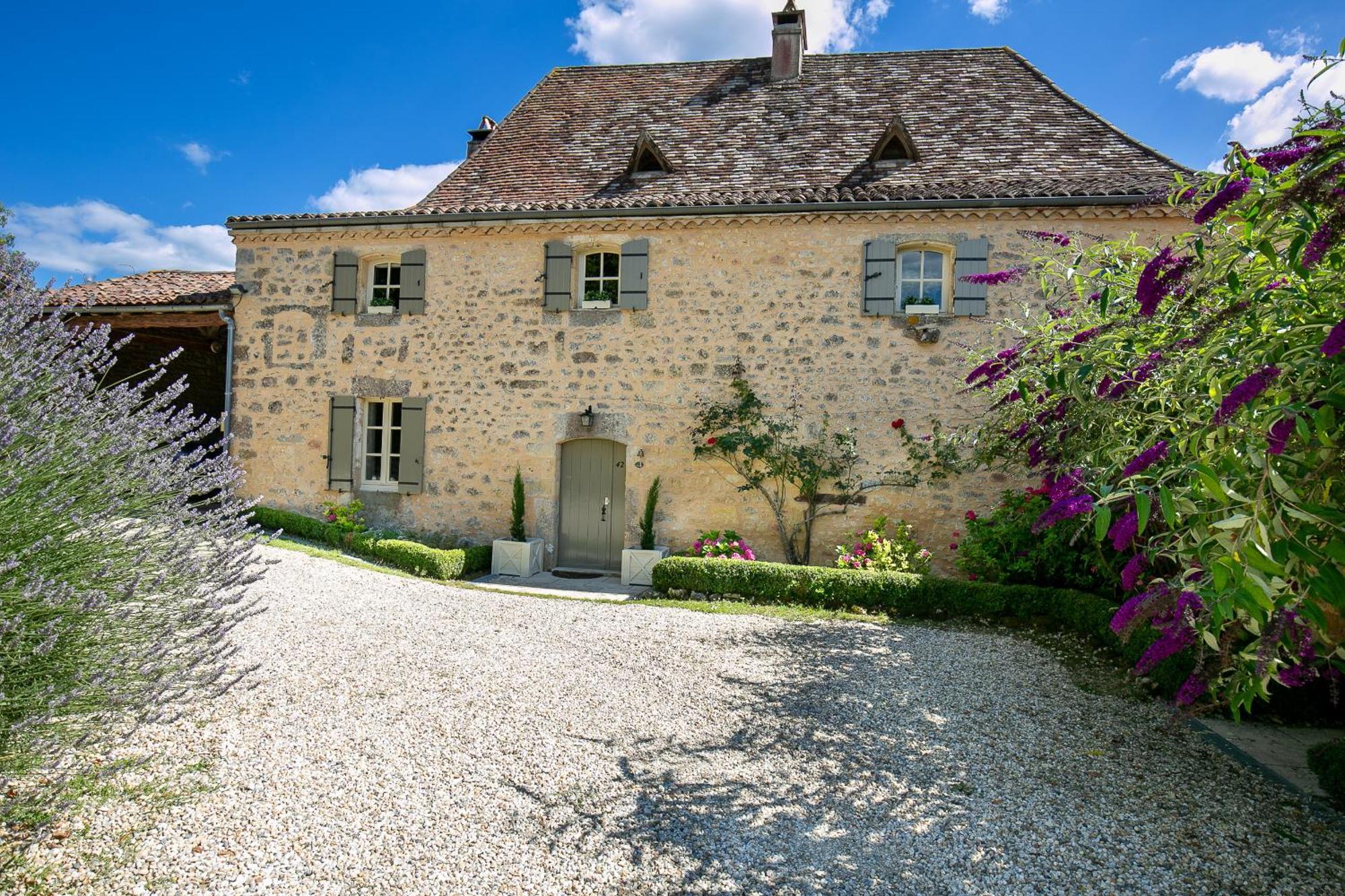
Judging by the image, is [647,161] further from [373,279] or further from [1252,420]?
[1252,420]

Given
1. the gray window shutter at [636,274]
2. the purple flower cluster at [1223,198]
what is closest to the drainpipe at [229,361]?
the gray window shutter at [636,274]

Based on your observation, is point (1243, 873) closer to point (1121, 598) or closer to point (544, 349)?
point (1121, 598)

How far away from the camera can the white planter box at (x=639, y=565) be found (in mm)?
8398

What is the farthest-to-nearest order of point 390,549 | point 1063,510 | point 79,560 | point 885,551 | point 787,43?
1. point 787,43
2. point 390,549
3. point 885,551
4. point 1063,510
5. point 79,560

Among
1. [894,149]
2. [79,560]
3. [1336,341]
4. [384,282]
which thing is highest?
[894,149]

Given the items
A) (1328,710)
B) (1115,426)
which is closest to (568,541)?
(1115,426)

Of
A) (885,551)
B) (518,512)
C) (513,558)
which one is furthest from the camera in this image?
(518,512)

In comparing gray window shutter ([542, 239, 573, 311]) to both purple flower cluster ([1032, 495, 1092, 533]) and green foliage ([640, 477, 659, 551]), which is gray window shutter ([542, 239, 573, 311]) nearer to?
green foliage ([640, 477, 659, 551])

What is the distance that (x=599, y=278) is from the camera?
30.5 feet

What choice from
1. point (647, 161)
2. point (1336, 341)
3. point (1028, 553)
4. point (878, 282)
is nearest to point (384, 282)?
point (647, 161)

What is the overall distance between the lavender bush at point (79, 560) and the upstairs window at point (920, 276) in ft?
24.0

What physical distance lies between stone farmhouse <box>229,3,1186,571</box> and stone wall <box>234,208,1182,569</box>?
0.10 feet

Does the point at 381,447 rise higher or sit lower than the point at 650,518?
higher

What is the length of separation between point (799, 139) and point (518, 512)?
19.8ft
